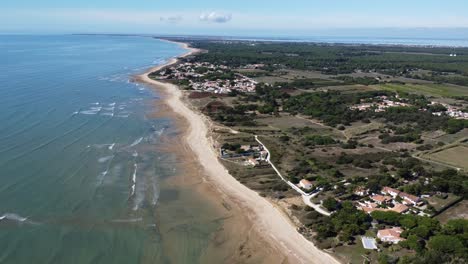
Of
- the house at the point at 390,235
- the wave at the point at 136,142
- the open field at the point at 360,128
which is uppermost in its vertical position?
the house at the point at 390,235

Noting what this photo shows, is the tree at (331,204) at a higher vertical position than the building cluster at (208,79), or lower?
higher

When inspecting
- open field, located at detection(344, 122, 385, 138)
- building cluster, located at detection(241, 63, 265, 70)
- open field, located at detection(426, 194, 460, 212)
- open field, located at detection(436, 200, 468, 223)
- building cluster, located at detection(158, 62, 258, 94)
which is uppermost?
open field, located at detection(426, 194, 460, 212)

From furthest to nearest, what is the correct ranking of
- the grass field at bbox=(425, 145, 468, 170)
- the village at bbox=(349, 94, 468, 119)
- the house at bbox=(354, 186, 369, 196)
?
the village at bbox=(349, 94, 468, 119)
the grass field at bbox=(425, 145, 468, 170)
the house at bbox=(354, 186, 369, 196)

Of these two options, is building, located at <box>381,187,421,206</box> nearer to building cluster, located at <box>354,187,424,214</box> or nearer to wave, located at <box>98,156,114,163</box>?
building cluster, located at <box>354,187,424,214</box>

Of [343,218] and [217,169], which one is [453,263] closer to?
[343,218]

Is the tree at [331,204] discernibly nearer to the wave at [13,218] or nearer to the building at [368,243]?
the building at [368,243]

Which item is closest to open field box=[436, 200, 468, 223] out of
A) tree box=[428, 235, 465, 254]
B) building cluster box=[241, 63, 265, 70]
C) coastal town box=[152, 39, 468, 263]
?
coastal town box=[152, 39, 468, 263]

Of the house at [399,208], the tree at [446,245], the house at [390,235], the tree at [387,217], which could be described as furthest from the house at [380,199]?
the tree at [446,245]
